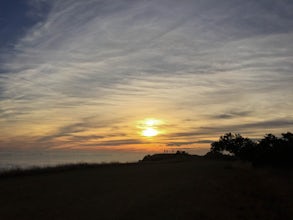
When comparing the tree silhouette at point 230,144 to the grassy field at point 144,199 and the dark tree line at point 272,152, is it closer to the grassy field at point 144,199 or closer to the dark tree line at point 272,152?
the dark tree line at point 272,152

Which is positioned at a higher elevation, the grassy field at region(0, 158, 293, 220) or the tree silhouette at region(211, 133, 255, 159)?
the tree silhouette at region(211, 133, 255, 159)

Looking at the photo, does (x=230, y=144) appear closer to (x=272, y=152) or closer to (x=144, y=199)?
(x=272, y=152)

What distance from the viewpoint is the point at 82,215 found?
1333 centimetres

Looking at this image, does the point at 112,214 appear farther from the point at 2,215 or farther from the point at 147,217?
the point at 2,215

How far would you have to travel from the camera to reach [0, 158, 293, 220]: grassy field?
13.7 meters

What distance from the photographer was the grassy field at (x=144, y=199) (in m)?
13.7

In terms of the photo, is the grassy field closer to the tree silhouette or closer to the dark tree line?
the dark tree line

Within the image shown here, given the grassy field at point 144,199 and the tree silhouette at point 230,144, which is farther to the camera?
the tree silhouette at point 230,144

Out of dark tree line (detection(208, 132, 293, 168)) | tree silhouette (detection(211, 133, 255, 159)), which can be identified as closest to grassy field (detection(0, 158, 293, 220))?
dark tree line (detection(208, 132, 293, 168))

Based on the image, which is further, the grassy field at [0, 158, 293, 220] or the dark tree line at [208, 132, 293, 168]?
the dark tree line at [208, 132, 293, 168]

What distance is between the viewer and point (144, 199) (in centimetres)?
1639

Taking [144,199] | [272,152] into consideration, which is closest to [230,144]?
[272,152]

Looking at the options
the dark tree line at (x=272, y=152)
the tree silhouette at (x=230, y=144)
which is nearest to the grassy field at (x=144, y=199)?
the dark tree line at (x=272, y=152)

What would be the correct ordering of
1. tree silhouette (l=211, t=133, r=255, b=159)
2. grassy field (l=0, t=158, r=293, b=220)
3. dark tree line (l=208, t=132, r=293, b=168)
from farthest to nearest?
1. tree silhouette (l=211, t=133, r=255, b=159)
2. dark tree line (l=208, t=132, r=293, b=168)
3. grassy field (l=0, t=158, r=293, b=220)
